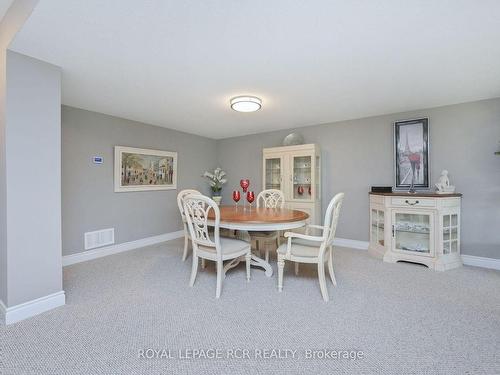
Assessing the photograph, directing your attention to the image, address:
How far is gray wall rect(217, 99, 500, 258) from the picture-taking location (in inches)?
119

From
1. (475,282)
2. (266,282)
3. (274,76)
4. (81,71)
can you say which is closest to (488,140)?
(475,282)

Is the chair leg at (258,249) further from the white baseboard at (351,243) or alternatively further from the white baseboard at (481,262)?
the white baseboard at (481,262)

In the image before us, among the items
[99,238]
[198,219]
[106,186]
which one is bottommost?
[99,238]

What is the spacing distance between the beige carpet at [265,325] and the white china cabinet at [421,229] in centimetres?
32

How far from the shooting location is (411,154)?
347 cm

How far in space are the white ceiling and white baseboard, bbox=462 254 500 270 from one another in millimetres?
2063

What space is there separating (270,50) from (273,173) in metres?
2.82

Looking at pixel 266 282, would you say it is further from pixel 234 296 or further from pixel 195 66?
pixel 195 66

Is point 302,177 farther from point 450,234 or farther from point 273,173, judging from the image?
point 450,234

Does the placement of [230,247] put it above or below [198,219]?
below

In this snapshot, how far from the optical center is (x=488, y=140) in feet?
9.93

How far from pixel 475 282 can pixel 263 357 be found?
261 centimetres

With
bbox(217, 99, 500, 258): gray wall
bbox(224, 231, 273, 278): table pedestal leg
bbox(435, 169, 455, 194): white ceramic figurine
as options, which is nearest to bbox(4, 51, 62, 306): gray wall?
bbox(224, 231, 273, 278): table pedestal leg

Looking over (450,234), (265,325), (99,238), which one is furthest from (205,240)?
(450,234)
